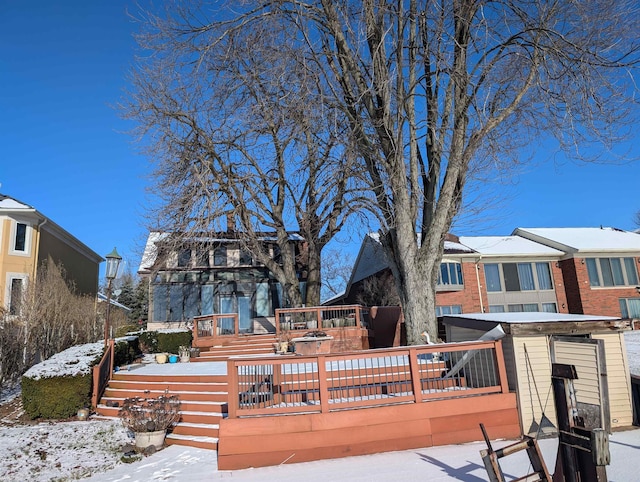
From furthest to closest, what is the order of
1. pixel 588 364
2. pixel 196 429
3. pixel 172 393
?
pixel 172 393
pixel 196 429
pixel 588 364

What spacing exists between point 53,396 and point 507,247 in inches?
878

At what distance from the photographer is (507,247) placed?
24750 millimetres

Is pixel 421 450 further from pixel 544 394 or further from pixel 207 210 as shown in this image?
pixel 207 210

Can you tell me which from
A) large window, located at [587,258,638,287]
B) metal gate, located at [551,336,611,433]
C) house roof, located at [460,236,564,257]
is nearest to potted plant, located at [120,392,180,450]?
metal gate, located at [551,336,611,433]

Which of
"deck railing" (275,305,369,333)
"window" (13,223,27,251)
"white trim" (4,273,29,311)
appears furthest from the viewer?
"window" (13,223,27,251)

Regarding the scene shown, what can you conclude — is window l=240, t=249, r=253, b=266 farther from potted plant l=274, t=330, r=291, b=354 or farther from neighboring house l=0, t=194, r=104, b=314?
neighboring house l=0, t=194, r=104, b=314

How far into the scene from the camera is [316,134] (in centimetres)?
1523

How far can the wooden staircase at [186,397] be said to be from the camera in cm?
813

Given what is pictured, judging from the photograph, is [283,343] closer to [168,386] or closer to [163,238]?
[168,386]

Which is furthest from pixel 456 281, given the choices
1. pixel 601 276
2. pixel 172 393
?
pixel 172 393

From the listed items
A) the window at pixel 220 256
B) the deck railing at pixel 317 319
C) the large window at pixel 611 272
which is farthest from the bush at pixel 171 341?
the large window at pixel 611 272

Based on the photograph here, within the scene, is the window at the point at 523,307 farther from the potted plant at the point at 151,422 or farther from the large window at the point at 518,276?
the potted plant at the point at 151,422

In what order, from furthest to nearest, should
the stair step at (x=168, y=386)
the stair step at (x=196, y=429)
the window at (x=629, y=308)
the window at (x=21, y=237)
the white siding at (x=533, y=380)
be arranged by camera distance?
the window at (x=629, y=308), the window at (x=21, y=237), the stair step at (x=168, y=386), the stair step at (x=196, y=429), the white siding at (x=533, y=380)

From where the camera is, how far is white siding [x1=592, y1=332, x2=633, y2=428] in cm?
788
